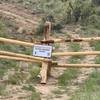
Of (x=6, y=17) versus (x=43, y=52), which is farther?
(x=6, y=17)

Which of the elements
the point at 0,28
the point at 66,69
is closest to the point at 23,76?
the point at 66,69

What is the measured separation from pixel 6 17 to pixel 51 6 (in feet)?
8.94

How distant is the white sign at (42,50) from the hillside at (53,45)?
34cm

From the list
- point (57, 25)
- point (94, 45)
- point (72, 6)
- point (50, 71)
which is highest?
point (72, 6)

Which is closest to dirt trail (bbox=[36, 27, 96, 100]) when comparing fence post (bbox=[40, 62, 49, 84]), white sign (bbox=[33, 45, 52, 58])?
fence post (bbox=[40, 62, 49, 84])

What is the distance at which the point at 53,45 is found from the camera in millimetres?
9461

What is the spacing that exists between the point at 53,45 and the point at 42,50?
8.04 ft

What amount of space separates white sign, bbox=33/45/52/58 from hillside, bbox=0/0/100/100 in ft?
1.10

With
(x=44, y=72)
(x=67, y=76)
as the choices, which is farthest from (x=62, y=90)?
(x=67, y=76)

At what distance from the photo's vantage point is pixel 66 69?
768cm

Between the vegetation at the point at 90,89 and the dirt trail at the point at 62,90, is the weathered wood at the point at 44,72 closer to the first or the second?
the dirt trail at the point at 62,90

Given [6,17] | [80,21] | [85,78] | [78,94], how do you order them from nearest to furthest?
[78,94]
[85,78]
[6,17]
[80,21]

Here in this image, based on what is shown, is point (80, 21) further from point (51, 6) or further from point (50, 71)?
point (50, 71)

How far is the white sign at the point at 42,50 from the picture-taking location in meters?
6.98
